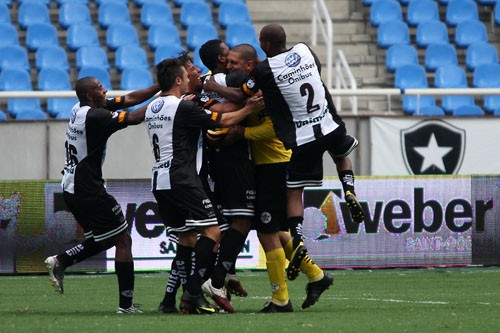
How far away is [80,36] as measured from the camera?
798 inches

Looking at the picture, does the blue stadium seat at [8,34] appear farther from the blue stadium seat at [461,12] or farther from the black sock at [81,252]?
the black sock at [81,252]

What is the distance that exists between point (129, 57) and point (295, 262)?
11713 millimetres

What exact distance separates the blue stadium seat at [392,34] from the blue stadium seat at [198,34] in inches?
126

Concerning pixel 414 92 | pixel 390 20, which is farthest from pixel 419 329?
pixel 390 20

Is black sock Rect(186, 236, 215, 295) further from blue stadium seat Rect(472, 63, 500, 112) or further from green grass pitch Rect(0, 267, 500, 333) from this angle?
blue stadium seat Rect(472, 63, 500, 112)

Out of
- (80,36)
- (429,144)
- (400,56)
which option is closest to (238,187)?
(429,144)

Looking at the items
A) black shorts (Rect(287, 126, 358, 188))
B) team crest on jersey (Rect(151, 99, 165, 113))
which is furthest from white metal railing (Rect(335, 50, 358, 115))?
team crest on jersey (Rect(151, 99, 165, 113))

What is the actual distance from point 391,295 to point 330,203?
394cm

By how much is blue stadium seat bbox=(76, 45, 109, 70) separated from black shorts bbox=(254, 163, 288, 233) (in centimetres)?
1086

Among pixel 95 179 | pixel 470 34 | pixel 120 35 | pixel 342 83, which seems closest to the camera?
pixel 95 179

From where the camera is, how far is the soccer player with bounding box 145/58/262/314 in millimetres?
8539

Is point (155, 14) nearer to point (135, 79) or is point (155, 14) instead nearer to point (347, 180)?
point (135, 79)

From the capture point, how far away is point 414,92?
16062 mm

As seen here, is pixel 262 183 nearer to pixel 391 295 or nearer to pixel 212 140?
pixel 212 140
